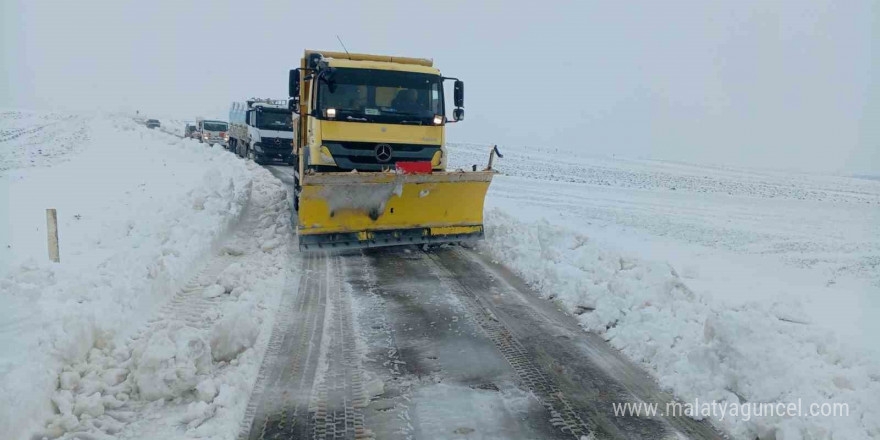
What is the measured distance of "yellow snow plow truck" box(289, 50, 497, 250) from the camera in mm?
9688

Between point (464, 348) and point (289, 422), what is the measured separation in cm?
205

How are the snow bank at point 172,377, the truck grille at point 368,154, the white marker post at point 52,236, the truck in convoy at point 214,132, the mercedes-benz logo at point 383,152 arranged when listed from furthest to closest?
1. the truck in convoy at point 214,132
2. the mercedes-benz logo at point 383,152
3. the truck grille at point 368,154
4. the white marker post at point 52,236
5. the snow bank at point 172,377

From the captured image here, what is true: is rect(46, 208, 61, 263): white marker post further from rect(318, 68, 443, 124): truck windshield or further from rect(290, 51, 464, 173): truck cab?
rect(318, 68, 443, 124): truck windshield

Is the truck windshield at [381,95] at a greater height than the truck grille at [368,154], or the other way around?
the truck windshield at [381,95]

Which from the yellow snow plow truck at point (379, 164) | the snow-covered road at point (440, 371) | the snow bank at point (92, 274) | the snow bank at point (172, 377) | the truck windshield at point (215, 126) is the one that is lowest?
the snow-covered road at point (440, 371)

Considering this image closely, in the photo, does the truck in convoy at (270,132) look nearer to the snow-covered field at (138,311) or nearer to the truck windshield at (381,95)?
the snow-covered field at (138,311)

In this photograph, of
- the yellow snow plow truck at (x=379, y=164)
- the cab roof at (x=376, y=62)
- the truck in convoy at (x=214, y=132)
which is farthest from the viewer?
the truck in convoy at (x=214, y=132)

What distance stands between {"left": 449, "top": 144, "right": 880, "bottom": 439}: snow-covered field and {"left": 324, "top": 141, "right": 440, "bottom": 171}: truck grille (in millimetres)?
2226

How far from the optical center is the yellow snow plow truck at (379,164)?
9688 millimetres

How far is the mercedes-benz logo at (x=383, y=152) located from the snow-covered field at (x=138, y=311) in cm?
217

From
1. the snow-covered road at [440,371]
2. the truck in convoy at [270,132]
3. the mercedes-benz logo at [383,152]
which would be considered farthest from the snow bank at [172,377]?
the truck in convoy at [270,132]

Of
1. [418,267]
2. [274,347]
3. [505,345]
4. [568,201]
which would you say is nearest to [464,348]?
Result: [505,345]

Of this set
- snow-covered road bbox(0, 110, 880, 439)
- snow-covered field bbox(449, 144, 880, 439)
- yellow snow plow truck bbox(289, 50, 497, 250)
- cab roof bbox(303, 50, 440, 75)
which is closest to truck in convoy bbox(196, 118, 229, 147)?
snow-covered field bbox(449, 144, 880, 439)

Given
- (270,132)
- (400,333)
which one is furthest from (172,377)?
(270,132)
